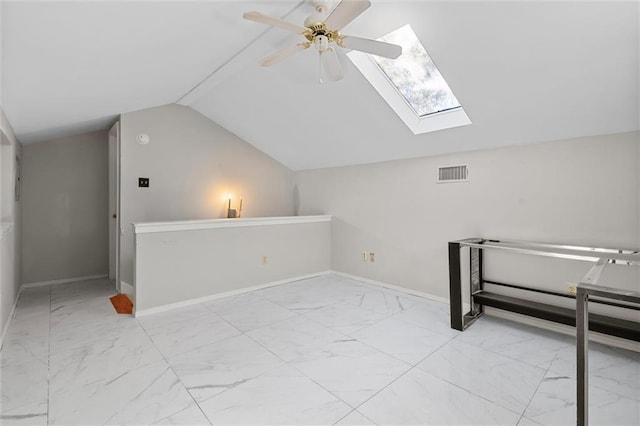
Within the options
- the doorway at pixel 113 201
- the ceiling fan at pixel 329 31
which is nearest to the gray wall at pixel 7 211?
the doorway at pixel 113 201

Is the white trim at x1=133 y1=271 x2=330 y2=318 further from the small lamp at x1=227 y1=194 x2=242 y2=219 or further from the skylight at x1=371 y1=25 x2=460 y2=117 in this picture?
the skylight at x1=371 y1=25 x2=460 y2=117

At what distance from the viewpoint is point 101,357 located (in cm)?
230

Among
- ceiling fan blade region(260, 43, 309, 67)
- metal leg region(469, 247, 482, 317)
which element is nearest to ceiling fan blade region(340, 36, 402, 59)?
ceiling fan blade region(260, 43, 309, 67)

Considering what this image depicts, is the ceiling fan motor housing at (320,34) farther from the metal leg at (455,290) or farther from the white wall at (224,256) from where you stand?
the white wall at (224,256)

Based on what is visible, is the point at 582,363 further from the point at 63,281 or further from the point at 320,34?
the point at 63,281

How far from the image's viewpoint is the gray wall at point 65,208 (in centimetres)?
424

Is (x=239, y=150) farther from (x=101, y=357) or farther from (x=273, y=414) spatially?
(x=273, y=414)

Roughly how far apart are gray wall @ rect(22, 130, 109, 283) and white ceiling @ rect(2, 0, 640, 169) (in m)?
0.70

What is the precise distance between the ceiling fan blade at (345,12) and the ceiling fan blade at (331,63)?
24 centimetres

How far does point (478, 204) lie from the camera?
3.27 m

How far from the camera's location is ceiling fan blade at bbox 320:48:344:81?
88.4 inches

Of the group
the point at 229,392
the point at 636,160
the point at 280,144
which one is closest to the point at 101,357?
the point at 229,392

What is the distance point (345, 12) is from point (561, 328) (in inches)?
122

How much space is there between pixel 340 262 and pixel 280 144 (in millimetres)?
2113
